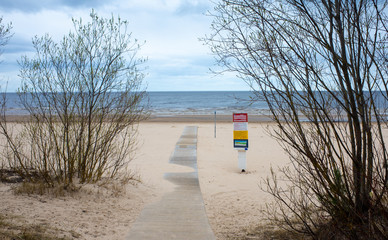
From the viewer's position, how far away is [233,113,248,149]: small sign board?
1066 cm

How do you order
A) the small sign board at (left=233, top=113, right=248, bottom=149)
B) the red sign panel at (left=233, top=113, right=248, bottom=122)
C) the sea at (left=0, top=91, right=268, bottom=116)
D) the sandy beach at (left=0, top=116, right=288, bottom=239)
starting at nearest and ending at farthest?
the sandy beach at (left=0, top=116, right=288, bottom=239)
the small sign board at (left=233, top=113, right=248, bottom=149)
the red sign panel at (left=233, top=113, right=248, bottom=122)
the sea at (left=0, top=91, right=268, bottom=116)

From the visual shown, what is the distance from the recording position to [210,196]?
7.50 meters

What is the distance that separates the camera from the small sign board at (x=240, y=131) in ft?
35.0

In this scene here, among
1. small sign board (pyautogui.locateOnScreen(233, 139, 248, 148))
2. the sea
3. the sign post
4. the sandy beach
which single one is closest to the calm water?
the sea

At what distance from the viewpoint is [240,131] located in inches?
425

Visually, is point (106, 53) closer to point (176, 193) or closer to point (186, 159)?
point (176, 193)

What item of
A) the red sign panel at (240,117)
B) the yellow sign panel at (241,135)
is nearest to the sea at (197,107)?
the red sign panel at (240,117)

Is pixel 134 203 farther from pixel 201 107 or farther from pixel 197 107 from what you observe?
pixel 197 107

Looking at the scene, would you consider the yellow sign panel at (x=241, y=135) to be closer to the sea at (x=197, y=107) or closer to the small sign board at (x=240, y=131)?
the small sign board at (x=240, y=131)

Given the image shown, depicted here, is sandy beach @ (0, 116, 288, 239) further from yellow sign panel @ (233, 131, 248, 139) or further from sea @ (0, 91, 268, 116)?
sea @ (0, 91, 268, 116)

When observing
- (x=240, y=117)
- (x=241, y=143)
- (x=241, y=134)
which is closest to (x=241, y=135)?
(x=241, y=134)

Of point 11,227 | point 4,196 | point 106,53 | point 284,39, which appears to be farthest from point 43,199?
→ point 284,39

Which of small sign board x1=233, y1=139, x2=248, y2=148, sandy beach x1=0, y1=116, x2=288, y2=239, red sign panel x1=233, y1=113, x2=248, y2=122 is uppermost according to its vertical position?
red sign panel x1=233, y1=113, x2=248, y2=122

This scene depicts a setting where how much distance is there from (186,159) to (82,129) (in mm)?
5440
